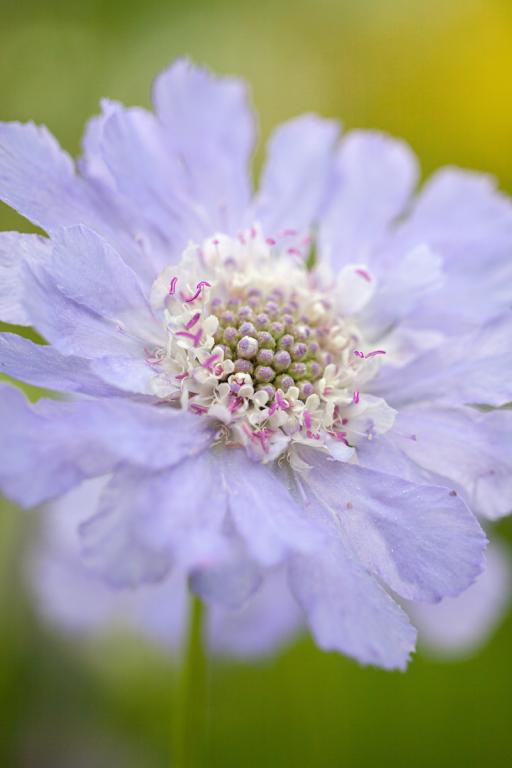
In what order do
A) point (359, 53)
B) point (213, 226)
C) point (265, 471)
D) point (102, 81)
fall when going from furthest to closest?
1. point (359, 53)
2. point (102, 81)
3. point (213, 226)
4. point (265, 471)

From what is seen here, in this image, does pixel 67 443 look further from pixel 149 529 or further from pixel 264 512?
pixel 264 512

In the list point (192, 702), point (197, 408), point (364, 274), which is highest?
point (364, 274)

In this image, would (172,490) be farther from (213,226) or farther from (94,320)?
(213,226)

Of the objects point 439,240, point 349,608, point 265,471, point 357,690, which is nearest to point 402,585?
point 349,608

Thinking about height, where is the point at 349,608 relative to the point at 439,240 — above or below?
below

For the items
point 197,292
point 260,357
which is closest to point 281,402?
point 260,357

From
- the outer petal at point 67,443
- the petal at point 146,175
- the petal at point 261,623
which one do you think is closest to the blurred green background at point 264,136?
the petal at point 261,623

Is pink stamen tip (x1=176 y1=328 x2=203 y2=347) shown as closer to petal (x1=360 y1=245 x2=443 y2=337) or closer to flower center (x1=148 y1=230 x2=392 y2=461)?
flower center (x1=148 y1=230 x2=392 y2=461)
